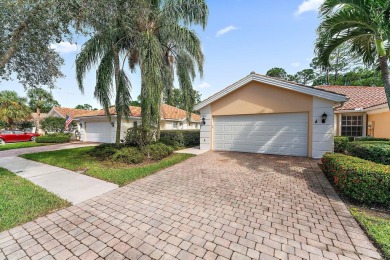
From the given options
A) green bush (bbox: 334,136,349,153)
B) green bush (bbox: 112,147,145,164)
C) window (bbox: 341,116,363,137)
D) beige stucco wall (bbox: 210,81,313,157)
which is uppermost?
beige stucco wall (bbox: 210,81,313,157)

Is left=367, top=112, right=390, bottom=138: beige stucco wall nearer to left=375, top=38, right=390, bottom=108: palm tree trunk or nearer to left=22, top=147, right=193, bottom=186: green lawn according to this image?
Result: left=375, top=38, right=390, bottom=108: palm tree trunk

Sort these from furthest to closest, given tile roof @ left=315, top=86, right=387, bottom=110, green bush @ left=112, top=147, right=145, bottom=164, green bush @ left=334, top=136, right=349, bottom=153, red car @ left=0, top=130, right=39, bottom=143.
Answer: red car @ left=0, top=130, right=39, bottom=143 < tile roof @ left=315, top=86, right=387, bottom=110 < green bush @ left=334, top=136, right=349, bottom=153 < green bush @ left=112, top=147, right=145, bottom=164

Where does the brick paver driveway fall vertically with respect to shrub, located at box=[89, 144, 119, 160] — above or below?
below

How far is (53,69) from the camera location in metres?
7.43

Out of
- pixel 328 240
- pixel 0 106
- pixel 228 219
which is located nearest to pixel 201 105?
pixel 228 219

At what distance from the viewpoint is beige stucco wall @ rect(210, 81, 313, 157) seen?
8.49 meters

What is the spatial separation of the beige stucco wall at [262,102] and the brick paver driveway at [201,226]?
4.67m

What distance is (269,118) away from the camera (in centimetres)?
941

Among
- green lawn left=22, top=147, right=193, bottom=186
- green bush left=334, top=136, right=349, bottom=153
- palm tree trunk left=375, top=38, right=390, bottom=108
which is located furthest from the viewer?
green bush left=334, top=136, right=349, bottom=153

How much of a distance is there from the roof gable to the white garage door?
3.67 ft

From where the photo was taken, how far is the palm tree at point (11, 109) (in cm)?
2305

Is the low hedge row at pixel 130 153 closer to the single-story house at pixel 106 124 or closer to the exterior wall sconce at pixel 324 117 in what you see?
the single-story house at pixel 106 124

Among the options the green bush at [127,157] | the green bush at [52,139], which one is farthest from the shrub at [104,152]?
the green bush at [52,139]

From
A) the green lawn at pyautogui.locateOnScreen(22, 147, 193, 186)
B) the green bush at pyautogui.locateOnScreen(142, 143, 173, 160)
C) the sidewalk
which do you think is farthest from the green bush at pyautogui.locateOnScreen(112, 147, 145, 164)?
the sidewalk
